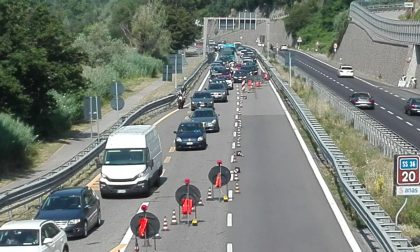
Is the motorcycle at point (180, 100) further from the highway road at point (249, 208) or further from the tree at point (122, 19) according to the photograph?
the tree at point (122, 19)

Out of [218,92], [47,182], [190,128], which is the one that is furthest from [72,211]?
[218,92]

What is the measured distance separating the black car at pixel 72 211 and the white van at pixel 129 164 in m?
4.83

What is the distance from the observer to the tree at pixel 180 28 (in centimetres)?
13875

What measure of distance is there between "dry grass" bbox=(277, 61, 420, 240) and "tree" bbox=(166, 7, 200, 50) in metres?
78.1

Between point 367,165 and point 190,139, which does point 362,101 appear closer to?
point 190,139

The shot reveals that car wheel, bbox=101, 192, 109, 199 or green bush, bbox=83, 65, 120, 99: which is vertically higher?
car wheel, bbox=101, 192, 109, 199

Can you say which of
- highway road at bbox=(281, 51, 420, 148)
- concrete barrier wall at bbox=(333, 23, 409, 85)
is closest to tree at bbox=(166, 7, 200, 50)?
highway road at bbox=(281, 51, 420, 148)

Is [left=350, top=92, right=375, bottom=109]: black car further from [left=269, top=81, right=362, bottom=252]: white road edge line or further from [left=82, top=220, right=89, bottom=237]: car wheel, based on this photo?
[left=82, top=220, right=89, bottom=237]: car wheel

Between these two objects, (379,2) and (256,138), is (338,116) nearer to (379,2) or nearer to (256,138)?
(256,138)

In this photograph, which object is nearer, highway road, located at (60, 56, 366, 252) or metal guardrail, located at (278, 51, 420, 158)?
highway road, located at (60, 56, 366, 252)

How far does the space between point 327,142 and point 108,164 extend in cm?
959

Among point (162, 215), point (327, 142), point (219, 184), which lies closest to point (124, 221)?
point (162, 215)

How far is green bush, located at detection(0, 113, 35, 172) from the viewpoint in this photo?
3997 cm

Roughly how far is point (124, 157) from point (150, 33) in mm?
82813
